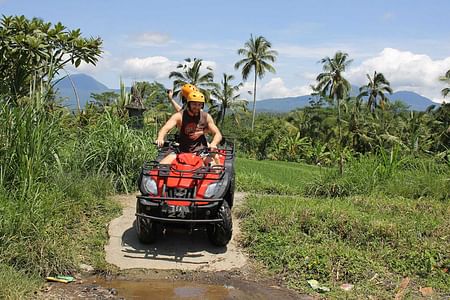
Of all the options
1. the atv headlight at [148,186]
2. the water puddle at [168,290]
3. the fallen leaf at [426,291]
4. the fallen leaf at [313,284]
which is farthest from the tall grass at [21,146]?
the fallen leaf at [426,291]

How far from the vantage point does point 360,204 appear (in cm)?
795

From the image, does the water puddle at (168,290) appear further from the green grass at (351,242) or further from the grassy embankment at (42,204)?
the green grass at (351,242)

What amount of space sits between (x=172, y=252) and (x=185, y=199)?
86 centimetres

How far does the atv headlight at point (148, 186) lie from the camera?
5871 mm

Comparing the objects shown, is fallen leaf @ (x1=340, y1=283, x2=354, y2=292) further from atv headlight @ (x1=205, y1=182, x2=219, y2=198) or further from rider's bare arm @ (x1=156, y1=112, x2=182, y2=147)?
rider's bare arm @ (x1=156, y1=112, x2=182, y2=147)

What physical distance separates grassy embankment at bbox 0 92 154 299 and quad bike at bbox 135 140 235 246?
2.48ft

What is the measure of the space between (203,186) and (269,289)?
4.52ft

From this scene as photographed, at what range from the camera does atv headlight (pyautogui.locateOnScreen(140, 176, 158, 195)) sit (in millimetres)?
5871

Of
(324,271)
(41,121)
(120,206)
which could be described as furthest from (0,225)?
(324,271)

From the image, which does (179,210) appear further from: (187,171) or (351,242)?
(351,242)

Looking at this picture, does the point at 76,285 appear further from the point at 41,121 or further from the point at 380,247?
the point at 380,247

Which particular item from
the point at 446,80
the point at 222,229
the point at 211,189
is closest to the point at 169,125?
the point at 211,189

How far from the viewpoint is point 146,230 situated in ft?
19.5

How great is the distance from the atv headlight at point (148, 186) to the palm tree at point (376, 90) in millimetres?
46312
